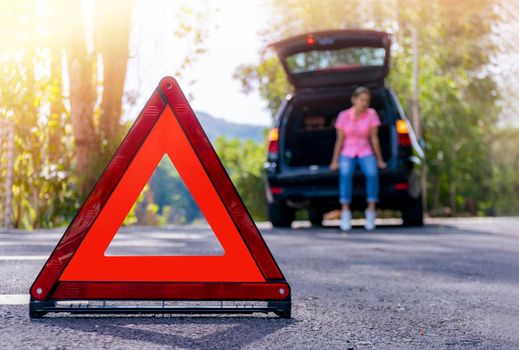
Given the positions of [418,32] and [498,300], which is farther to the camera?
[418,32]

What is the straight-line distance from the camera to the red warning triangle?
359cm

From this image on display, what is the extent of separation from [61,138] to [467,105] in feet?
105

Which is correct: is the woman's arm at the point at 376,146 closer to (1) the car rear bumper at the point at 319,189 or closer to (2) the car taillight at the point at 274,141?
(1) the car rear bumper at the point at 319,189

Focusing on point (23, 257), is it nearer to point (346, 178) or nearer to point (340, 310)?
point (340, 310)

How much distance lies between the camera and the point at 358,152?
10492 millimetres

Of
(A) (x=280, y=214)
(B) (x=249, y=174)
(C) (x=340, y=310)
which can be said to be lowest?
(B) (x=249, y=174)

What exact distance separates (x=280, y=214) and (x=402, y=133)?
77.2 inches

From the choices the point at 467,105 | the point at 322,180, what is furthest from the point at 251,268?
the point at 467,105

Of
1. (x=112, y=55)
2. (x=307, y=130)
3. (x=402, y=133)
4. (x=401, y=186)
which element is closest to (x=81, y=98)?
(x=112, y=55)

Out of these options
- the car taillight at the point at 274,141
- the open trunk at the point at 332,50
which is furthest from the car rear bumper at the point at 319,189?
the open trunk at the point at 332,50

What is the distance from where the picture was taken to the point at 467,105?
41.8 metres

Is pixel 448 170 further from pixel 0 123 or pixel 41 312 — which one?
pixel 41 312

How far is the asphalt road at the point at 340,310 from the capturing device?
321 centimetres

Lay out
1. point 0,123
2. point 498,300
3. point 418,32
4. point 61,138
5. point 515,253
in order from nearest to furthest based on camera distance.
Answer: point 498,300 < point 515,253 < point 0,123 < point 61,138 < point 418,32
